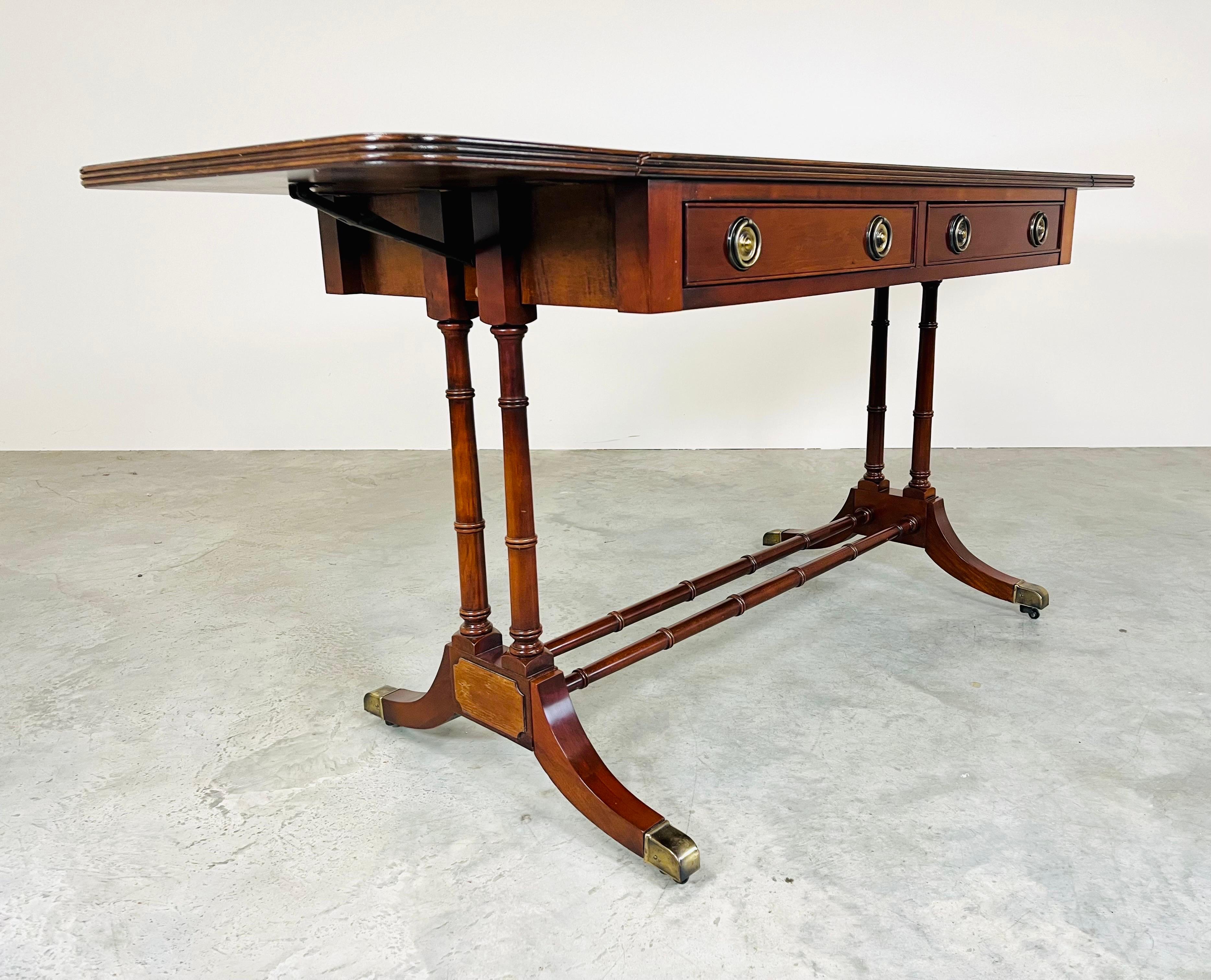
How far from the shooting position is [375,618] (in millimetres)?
3049

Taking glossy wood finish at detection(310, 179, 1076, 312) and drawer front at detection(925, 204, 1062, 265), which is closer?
glossy wood finish at detection(310, 179, 1076, 312)

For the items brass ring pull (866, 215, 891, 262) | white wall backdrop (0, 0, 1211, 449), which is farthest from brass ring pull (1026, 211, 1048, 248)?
white wall backdrop (0, 0, 1211, 449)

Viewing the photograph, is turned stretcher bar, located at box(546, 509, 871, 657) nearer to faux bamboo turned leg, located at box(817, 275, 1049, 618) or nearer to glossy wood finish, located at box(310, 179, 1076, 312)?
faux bamboo turned leg, located at box(817, 275, 1049, 618)

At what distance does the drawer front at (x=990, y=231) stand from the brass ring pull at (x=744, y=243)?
678 mm

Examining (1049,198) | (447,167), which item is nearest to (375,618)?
(447,167)

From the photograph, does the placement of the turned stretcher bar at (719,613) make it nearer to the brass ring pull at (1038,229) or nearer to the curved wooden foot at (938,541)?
the curved wooden foot at (938,541)

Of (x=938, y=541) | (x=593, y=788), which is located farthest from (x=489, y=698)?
(x=938, y=541)

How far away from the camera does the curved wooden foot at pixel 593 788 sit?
179 centimetres

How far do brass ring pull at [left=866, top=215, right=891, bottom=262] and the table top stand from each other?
95 mm

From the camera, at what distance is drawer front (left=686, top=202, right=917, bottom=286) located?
1.64 metres

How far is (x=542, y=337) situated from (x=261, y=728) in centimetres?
312

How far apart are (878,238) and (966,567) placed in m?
1.34

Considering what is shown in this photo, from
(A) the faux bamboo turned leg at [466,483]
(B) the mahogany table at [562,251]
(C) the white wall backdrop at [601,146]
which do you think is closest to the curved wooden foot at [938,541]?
(B) the mahogany table at [562,251]

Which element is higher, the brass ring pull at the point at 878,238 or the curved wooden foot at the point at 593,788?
the brass ring pull at the point at 878,238
